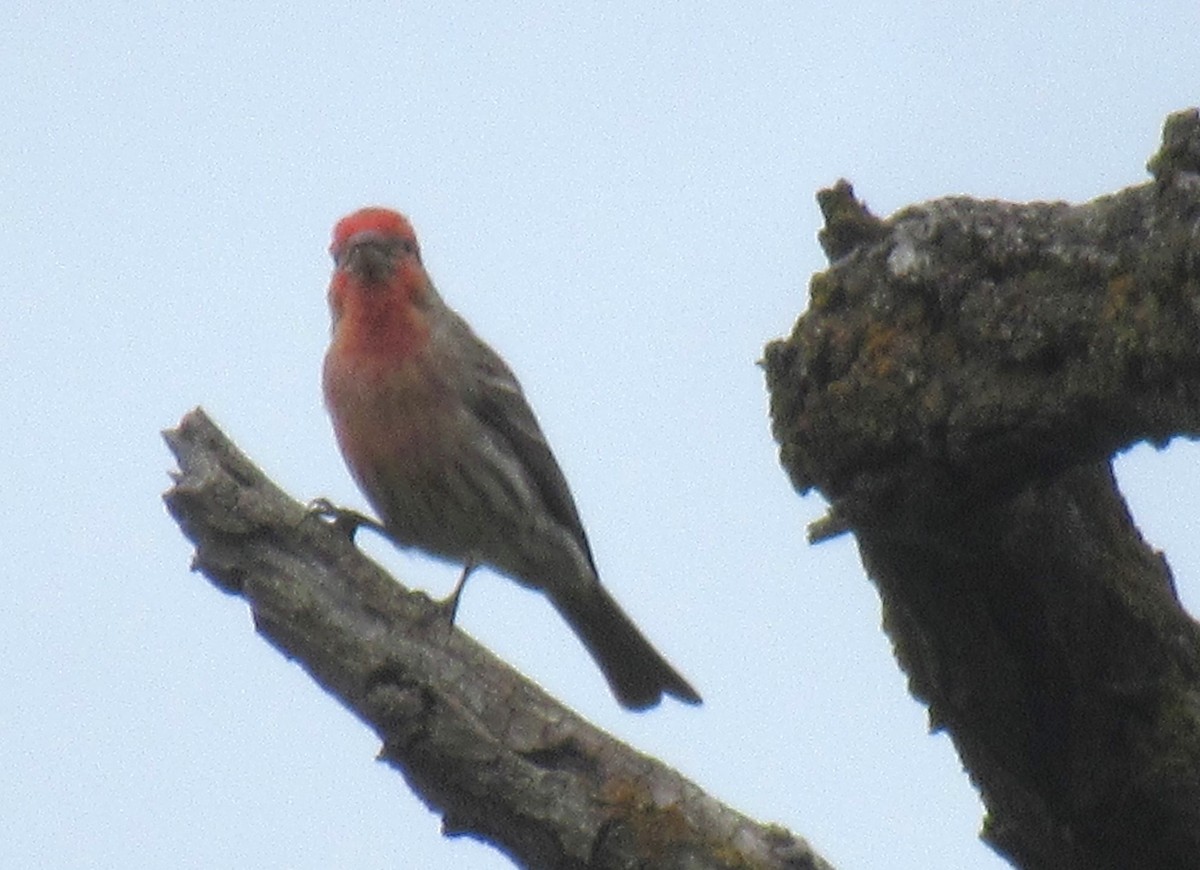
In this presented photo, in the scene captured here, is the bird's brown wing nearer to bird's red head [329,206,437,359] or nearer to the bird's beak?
bird's red head [329,206,437,359]

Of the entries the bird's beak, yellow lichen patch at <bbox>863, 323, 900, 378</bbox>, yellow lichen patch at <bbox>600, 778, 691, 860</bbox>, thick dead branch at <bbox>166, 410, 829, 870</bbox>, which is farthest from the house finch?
yellow lichen patch at <bbox>863, 323, 900, 378</bbox>

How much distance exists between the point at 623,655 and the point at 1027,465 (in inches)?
189

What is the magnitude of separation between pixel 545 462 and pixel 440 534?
695mm

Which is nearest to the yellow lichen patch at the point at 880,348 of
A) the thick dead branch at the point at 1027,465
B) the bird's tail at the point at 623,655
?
the thick dead branch at the point at 1027,465

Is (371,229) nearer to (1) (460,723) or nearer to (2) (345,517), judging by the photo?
(2) (345,517)

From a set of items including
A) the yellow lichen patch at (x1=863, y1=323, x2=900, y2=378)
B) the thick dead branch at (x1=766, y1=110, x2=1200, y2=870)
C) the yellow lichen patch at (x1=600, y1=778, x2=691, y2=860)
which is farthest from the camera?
the yellow lichen patch at (x1=600, y1=778, x2=691, y2=860)

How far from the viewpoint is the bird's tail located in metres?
9.25

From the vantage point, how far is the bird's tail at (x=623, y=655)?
9.25m

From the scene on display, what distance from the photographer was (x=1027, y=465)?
4695 mm


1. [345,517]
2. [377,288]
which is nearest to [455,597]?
[345,517]

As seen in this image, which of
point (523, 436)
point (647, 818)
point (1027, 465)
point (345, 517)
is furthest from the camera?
point (523, 436)

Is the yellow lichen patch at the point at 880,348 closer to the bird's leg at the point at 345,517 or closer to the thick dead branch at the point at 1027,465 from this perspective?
the thick dead branch at the point at 1027,465

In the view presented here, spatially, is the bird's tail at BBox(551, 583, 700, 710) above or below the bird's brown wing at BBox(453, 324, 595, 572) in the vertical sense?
below

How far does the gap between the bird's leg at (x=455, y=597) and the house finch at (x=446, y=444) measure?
1.07 ft
